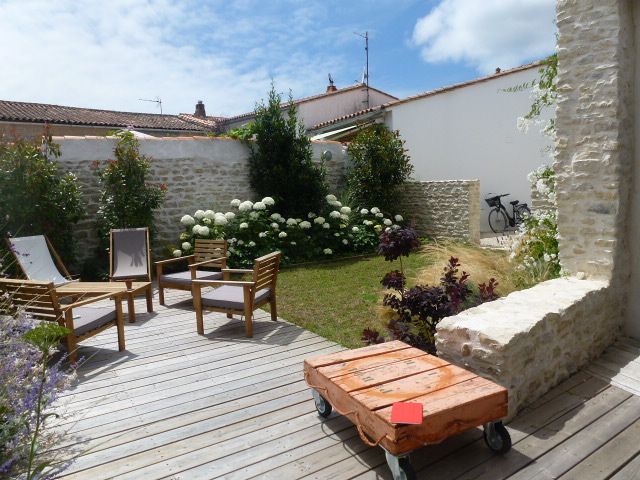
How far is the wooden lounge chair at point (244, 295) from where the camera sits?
473cm

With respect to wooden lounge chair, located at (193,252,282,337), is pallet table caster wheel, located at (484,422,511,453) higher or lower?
lower

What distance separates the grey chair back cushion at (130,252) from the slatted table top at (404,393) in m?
4.10

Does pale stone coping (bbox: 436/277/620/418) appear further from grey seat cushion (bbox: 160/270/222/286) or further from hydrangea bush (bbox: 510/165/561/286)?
grey seat cushion (bbox: 160/270/222/286)

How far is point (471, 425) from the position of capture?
242 centimetres

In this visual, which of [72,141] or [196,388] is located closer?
[196,388]

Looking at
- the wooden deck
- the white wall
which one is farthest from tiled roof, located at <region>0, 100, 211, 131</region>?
the wooden deck

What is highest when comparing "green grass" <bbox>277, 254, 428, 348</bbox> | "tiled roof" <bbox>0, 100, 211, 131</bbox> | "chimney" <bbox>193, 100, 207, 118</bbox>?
"chimney" <bbox>193, 100, 207, 118</bbox>

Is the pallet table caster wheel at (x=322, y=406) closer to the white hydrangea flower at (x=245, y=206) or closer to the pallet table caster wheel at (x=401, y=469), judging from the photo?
the pallet table caster wheel at (x=401, y=469)

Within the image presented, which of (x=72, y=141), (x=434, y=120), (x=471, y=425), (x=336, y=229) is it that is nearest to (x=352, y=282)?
(x=336, y=229)

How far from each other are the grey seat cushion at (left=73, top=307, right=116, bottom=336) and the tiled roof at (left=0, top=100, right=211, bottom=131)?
1260cm

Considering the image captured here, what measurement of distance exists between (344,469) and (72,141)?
799 cm

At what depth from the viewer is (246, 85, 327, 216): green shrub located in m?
10.1

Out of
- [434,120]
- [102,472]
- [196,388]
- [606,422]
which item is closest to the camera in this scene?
[102,472]

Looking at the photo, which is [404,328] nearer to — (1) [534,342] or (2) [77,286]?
(1) [534,342]
